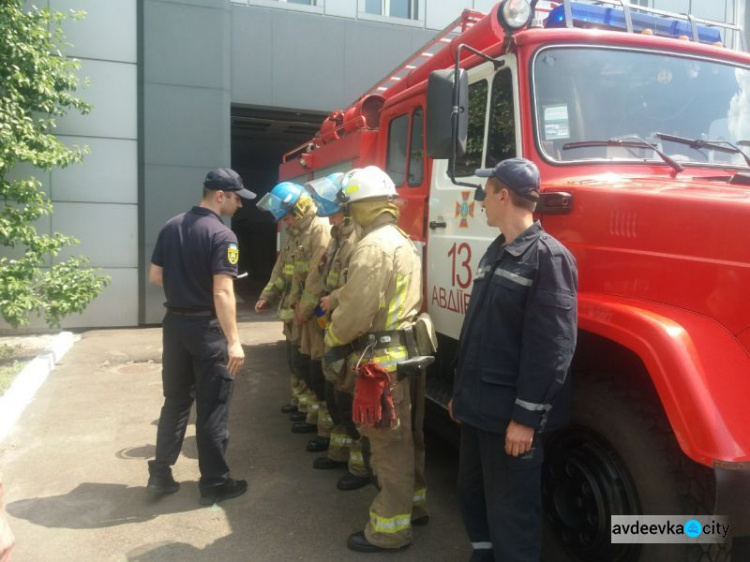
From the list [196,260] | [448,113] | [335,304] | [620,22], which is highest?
[620,22]

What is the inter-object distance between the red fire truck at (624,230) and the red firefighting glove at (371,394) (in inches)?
25.8

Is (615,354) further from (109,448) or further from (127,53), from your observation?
(127,53)

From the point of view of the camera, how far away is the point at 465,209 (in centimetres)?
351

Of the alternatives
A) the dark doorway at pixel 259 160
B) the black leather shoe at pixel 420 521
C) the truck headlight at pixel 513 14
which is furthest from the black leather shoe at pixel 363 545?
the dark doorway at pixel 259 160

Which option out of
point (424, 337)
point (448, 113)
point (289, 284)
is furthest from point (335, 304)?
point (289, 284)

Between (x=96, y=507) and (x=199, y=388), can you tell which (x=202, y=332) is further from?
(x=96, y=507)

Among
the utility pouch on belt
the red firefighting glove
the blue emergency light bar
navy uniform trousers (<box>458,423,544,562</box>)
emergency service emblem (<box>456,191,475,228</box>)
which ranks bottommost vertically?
navy uniform trousers (<box>458,423,544,562</box>)

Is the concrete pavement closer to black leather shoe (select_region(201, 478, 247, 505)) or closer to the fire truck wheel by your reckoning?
black leather shoe (select_region(201, 478, 247, 505))

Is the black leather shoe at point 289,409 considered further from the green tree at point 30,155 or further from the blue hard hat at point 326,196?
the green tree at point 30,155

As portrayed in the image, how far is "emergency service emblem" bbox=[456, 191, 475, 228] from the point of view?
3459 millimetres

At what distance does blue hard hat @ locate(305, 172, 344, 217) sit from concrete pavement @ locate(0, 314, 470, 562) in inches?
69.6

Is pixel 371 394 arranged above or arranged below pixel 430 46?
below

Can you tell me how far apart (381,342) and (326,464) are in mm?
1481

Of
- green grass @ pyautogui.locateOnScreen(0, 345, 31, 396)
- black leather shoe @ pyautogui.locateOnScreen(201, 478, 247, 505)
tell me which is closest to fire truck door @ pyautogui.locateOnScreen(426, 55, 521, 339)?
black leather shoe @ pyautogui.locateOnScreen(201, 478, 247, 505)
